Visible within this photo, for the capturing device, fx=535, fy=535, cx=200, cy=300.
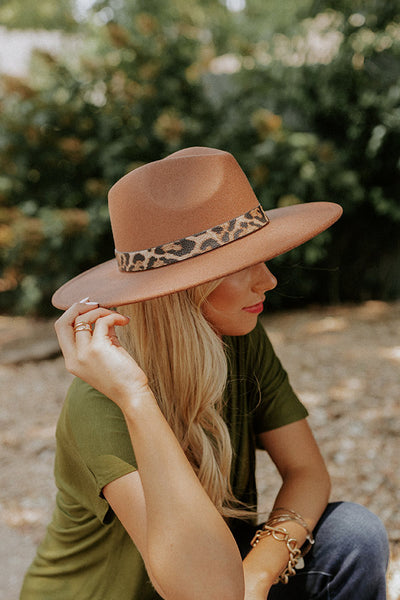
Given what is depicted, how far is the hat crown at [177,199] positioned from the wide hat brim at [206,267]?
0.08 meters

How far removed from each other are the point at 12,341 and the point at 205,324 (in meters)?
5.31

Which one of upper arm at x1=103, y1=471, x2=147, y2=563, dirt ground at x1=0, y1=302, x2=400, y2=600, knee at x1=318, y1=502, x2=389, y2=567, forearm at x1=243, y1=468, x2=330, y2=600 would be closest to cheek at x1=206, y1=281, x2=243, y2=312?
upper arm at x1=103, y1=471, x2=147, y2=563

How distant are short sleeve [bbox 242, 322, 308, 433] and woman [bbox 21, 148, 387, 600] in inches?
3.2

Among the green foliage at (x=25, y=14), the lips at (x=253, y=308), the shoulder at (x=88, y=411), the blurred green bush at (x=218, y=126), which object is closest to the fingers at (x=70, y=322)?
the shoulder at (x=88, y=411)

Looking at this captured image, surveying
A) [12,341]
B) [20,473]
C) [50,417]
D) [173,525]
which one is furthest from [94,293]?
[12,341]

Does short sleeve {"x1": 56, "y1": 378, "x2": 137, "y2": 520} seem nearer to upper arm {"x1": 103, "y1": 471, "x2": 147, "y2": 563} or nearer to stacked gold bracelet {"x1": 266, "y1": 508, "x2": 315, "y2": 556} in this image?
upper arm {"x1": 103, "y1": 471, "x2": 147, "y2": 563}

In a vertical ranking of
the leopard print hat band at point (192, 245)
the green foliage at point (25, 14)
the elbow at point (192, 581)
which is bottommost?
the elbow at point (192, 581)

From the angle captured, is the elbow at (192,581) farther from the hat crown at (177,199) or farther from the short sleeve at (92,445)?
the hat crown at (177,199)

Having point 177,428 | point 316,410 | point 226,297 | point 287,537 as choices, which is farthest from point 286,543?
point 316,410

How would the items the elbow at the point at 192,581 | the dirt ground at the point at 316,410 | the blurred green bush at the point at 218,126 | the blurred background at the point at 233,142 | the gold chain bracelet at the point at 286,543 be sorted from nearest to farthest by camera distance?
1. the elbow at the point at 192,581
2. the gold chain bracelet at the point at 286,543
3. the dirt ground at the point at 316,410
4. the blurred background at the point at 233,142
5. the blurred green bush at the point at 218,126

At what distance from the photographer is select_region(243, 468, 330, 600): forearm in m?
1.39

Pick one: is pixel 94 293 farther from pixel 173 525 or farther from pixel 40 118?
pixel 40 118

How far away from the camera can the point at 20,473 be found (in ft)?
11.6

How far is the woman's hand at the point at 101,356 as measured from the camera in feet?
3.95
